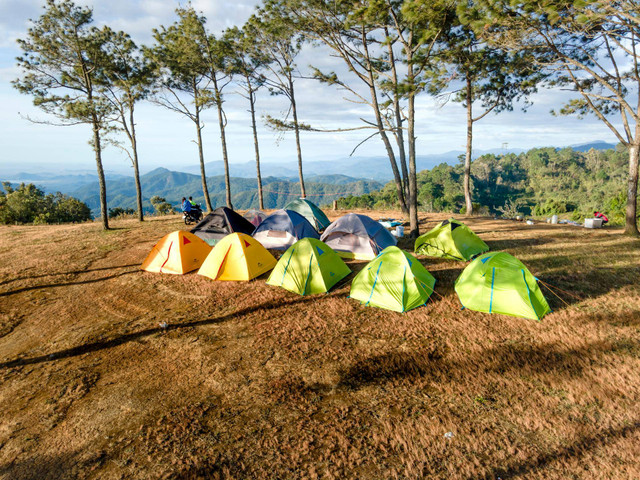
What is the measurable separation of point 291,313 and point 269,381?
2.39 m

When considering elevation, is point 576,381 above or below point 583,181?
below

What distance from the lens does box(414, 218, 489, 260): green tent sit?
10.7 m

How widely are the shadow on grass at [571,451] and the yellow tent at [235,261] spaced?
7.47 metres

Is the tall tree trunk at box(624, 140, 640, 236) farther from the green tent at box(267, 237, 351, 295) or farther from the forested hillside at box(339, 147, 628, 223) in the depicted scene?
the forested hillside at box(339, 147, 628, 223)

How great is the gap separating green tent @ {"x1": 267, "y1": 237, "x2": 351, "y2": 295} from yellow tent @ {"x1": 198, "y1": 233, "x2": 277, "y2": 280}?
0.96 metres

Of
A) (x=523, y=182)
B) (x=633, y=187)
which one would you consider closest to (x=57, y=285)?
(x=633, y=187)

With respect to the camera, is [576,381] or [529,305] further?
[529,305]

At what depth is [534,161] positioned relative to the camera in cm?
9300

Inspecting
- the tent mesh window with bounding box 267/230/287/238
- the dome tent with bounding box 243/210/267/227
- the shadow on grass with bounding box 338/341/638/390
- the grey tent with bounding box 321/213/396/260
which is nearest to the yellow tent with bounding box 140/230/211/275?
the tent mesh window with bounding box 267/230/287/238

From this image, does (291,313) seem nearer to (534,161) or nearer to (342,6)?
(342,6)

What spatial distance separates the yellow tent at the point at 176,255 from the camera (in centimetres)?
1023

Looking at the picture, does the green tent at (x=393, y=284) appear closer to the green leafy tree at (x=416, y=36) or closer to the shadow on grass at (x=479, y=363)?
the shadow on grass at (x=479, y=363)

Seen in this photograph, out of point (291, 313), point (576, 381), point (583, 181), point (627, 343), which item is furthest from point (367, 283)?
point (583, 181)

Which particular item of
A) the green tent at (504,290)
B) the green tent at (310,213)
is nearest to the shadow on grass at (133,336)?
the green tent at (504,290)
